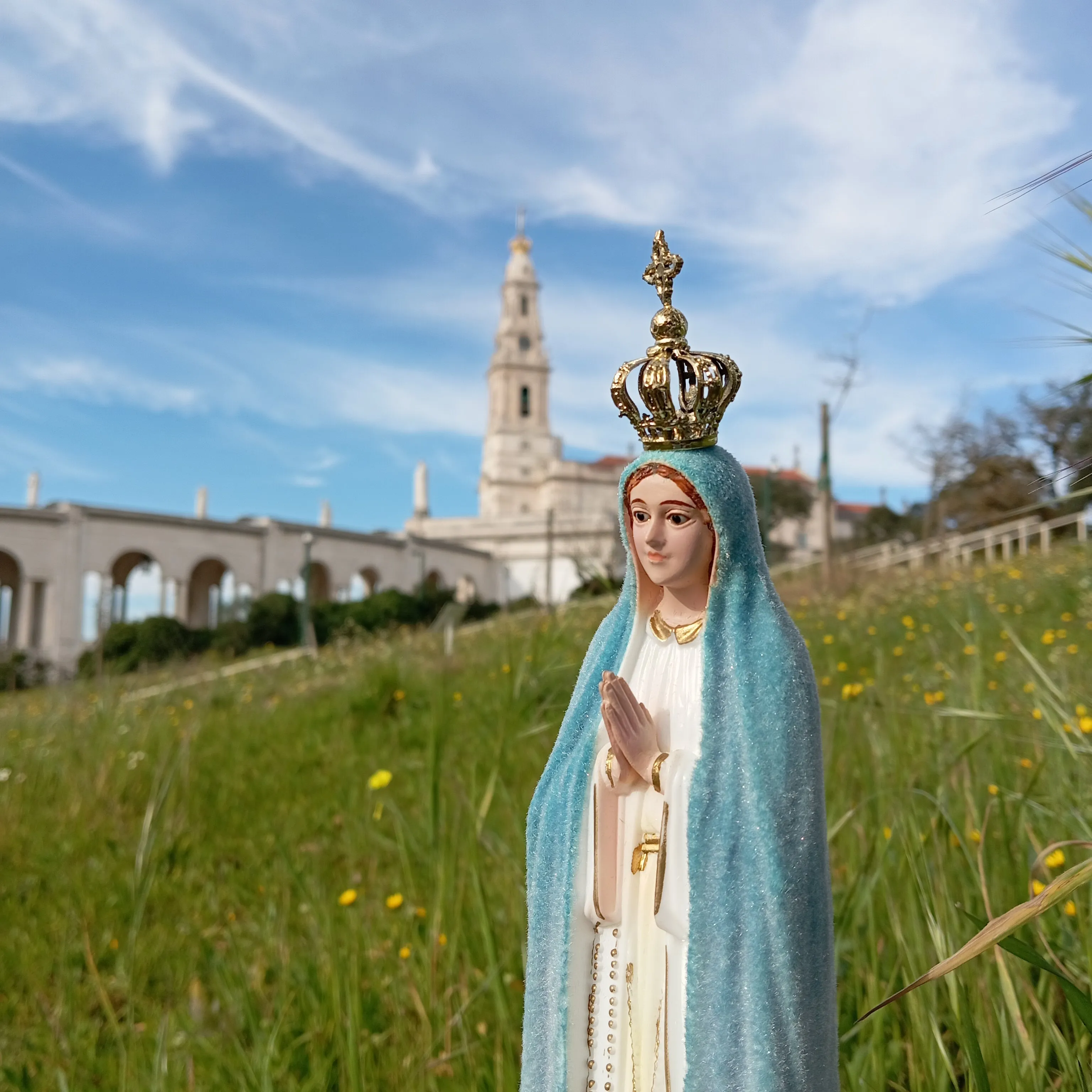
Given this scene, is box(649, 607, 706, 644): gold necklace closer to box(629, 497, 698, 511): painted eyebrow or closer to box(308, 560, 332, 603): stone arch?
box(629, 497, 698, 511): painted eyebrow

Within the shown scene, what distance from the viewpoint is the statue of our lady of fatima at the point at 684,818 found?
150 centimetres

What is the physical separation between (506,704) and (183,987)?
6.00 ft

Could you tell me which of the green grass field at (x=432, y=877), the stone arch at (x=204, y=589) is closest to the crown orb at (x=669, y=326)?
the green grass field at (x=432, y=877)

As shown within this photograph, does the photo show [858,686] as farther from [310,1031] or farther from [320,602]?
[320,602]

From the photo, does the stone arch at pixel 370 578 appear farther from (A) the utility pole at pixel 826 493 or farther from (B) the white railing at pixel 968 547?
(A) the utility pole at pixel 826 493

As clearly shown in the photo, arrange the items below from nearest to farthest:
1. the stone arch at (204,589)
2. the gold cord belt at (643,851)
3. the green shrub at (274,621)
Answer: the gold cord belt at (643,851), the green shrub at (274,621), the stone arch at (204,589)

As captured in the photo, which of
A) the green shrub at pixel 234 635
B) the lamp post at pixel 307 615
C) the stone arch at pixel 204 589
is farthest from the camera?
the stone arch at pixel 204 589

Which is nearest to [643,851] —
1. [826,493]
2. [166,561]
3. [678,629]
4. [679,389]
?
[678,629]

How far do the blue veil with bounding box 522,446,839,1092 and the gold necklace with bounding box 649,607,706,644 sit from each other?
0.14ft

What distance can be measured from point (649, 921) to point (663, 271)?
1107mm

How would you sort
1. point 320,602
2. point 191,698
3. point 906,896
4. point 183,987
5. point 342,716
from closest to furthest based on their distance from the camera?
point 906,896, point 183,987, point 342,716, point 191,698, point 320,602

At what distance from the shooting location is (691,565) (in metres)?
1.69

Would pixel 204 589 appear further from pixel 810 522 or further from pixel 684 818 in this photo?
pixel 684 818

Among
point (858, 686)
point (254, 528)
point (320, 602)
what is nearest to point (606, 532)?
point (858, 686)
